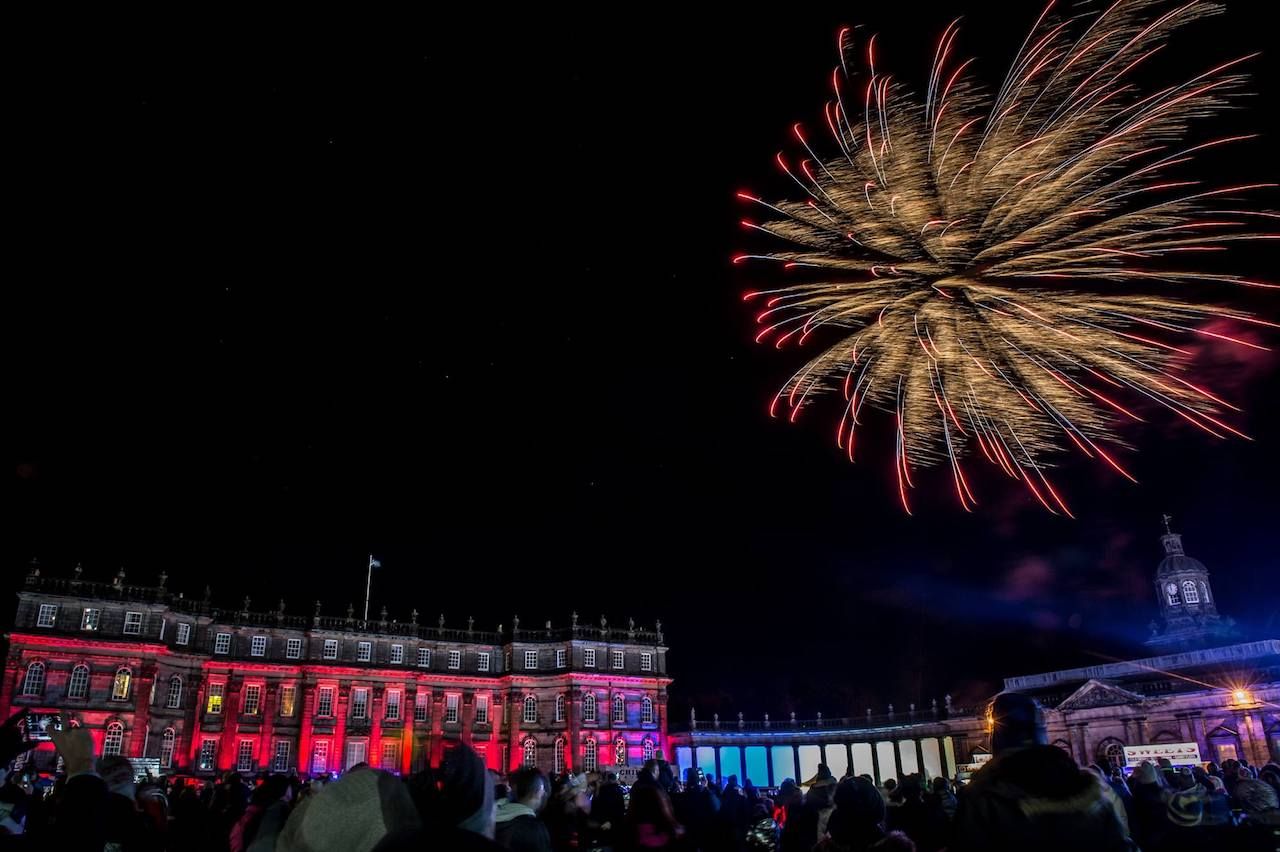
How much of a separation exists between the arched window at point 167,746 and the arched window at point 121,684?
3396 millimetres

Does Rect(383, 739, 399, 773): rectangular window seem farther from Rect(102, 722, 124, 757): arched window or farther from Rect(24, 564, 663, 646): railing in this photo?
Rect(102, 722, 124, 757): arched window

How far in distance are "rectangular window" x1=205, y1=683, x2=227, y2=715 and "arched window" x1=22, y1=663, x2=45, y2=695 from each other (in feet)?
29.8

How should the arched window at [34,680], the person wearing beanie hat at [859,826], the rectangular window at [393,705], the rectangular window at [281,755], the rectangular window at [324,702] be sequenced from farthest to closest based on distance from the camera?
the rectangular window at [393,705]
the rectangular window at [324,702]
the rectangular window at [281,755]
the arched window at [34,680]
the person wearing beanie hat at [859,826]

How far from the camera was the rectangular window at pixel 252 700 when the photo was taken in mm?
53125

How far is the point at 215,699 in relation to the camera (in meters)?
52.3

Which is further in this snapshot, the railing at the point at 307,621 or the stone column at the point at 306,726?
the stone column at the point at 306,726

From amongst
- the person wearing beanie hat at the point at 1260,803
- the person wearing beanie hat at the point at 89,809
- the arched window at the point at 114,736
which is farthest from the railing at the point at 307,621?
the person wearing beanie hat at the point at 1260,803

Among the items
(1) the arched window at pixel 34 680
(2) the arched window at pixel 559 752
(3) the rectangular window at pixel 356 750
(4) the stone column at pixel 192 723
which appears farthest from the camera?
(2) the arched window at pixel 559 752

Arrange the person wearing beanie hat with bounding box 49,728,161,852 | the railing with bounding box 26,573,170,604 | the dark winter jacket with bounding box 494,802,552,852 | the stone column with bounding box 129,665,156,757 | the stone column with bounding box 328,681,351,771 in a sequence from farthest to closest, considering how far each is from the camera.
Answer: the stone column with bounding box 328,681,351,771
the railing with bounding box 26,573,170,604
the stone column with bounding box 129,665,156,757
the person wearing beanie hat with bounding box 49,728,161,852
the dark winter jacket with bounding box 494,802,552,852

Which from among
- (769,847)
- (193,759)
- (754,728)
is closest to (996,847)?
(769,847)

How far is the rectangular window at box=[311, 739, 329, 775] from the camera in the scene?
53.8 meters

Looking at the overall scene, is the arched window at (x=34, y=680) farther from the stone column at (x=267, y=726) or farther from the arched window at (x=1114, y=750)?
the arched window at (x=1114, y=750)

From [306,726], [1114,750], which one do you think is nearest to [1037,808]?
[1114,750]

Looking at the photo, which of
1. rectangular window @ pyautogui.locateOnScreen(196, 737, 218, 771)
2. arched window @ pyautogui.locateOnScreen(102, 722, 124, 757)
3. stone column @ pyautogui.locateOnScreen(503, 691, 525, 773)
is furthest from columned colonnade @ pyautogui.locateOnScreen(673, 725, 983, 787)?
arched window @ pyautogui.locateOnScreen(102, 722, 124, 757)
